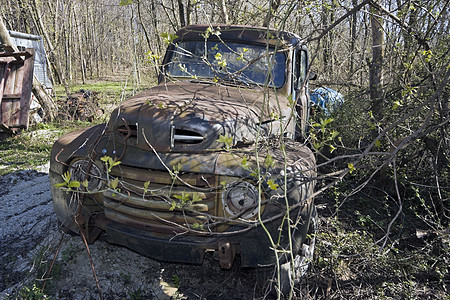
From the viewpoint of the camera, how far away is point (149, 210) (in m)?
2.83

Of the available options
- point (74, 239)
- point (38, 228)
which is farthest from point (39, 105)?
point (74, 239)

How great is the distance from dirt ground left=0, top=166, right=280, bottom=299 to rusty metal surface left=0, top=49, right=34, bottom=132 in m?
4.32

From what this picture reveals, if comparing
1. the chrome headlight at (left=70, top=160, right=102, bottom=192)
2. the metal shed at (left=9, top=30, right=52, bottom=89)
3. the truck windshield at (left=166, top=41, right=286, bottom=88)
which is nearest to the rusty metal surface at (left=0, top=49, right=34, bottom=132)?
the metal shed at (left=9, top=30, right=52, bottom=89)

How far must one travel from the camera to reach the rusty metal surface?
7.56 meters

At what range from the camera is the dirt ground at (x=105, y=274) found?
3.06m

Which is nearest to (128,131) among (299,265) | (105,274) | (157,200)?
(157,200)

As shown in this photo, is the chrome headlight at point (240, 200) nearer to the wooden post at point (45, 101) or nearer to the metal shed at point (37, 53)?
the wooden post at point (45, 101)

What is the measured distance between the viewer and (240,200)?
2725mm

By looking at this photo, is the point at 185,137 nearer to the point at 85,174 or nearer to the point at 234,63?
the point at 85,174

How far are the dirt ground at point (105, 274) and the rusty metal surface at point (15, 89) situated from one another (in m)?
4.32

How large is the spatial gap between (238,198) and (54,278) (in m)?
1.70

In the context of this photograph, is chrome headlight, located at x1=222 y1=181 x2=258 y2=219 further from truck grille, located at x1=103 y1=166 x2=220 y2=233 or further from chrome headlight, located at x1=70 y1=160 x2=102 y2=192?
chrome headlight, located at x1=70 y1=160 x2=102 y2=192

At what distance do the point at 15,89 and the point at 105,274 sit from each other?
5.99 meters

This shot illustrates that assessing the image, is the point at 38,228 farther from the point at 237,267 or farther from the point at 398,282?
the point at 398,282
